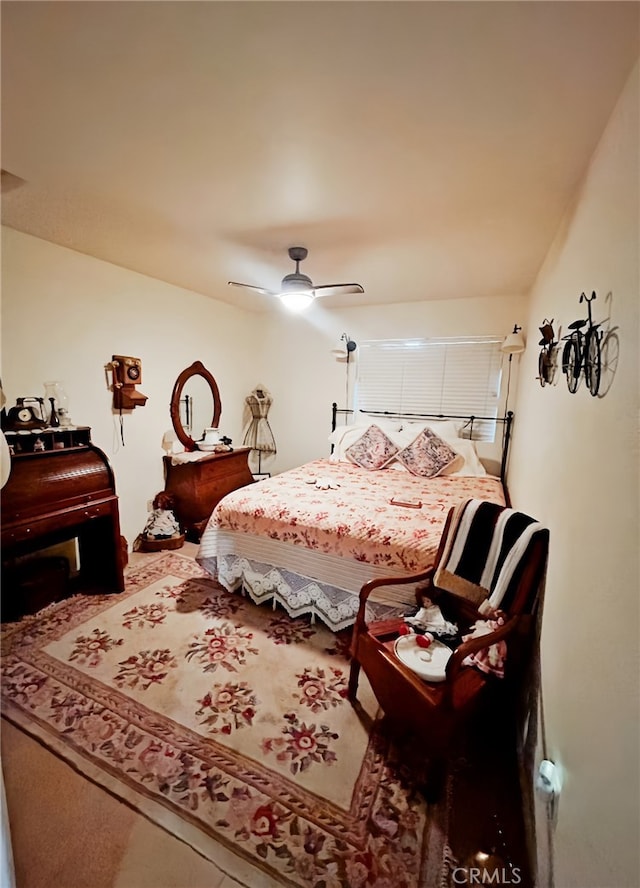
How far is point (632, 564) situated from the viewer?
0.76 m

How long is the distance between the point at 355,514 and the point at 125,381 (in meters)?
2.25

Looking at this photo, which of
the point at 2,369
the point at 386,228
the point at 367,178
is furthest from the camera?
the point at 2,369

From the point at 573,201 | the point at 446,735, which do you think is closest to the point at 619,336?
the point at 573,201

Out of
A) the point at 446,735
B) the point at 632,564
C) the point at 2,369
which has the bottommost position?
the point at 446,735

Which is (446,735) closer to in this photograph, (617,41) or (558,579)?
(558,579)

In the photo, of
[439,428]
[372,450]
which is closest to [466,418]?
[439,428]

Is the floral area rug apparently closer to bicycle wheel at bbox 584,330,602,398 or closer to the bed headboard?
bicycle wheel at bbox 584,330,602,398

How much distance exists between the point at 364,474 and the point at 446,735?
2.26m

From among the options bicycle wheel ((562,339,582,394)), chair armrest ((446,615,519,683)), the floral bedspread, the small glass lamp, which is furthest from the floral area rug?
bicycle wheel ((562,339,582,394))

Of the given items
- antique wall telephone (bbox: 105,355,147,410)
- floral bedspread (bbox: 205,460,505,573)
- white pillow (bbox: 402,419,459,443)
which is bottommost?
floral bedspread (bbox: 205,460,505,573)

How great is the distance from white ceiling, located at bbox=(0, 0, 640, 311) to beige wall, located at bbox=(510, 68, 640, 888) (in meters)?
0.26

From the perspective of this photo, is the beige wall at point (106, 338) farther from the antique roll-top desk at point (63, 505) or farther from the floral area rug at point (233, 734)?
the floral area rug at point (233, 734)

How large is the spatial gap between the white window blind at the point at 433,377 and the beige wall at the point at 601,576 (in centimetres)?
226

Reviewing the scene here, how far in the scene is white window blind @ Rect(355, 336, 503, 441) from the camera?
3.68 metres
